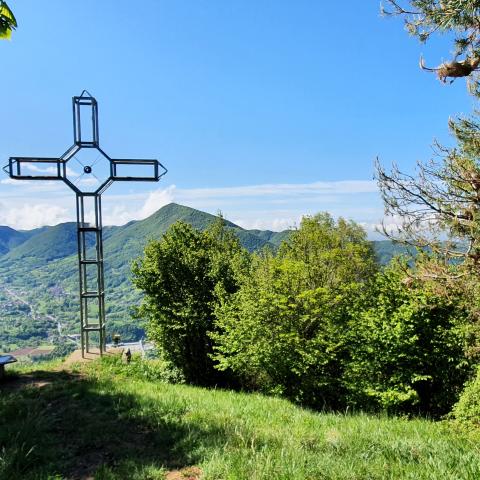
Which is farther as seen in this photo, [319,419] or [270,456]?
[319,419]

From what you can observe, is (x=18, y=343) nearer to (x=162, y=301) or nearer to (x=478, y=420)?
(x=162, y=301)

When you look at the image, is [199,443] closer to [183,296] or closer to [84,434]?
[84,434]

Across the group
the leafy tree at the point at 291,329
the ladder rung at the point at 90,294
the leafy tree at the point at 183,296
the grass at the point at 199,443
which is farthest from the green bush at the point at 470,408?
the ladder rung at the point at 90,294

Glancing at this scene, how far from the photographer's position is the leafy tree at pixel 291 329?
16359 millimetres

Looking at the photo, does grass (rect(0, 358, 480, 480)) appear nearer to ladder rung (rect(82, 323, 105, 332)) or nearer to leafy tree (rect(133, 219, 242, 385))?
ladder rung (rect(82, 323, 105, 332))

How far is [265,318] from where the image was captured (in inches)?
673

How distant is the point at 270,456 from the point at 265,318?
11.8 metres

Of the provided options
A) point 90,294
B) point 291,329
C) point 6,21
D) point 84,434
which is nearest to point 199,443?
point 84,434

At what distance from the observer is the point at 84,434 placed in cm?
754

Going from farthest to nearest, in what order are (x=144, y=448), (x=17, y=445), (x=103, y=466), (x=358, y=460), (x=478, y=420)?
(x=478, y=420), (x=144, y=448), (x=17, y=445), (x=103, y=466), (x=358, y=460)

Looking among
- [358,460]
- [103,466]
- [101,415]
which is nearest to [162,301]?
[101,415]

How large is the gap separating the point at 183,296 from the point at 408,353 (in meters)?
10.5

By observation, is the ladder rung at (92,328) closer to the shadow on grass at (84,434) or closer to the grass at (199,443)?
the shadow on grass at (84,434)

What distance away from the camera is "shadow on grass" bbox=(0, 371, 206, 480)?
597cm
